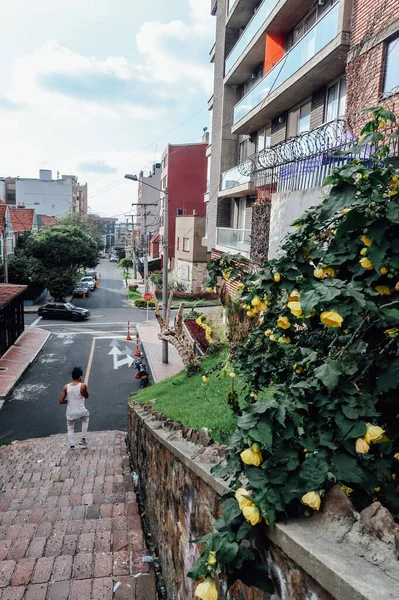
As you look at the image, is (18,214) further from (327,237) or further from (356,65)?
(327,237)

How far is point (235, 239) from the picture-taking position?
16516 millimetres

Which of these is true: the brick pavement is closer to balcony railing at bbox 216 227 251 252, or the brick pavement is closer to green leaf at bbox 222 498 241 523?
green leaf at bbox 222 498 241 523

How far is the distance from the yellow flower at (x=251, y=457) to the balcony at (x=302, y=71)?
9946 millimetres

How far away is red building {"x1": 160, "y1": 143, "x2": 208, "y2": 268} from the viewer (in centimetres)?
4444

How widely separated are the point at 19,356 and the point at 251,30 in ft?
52.2

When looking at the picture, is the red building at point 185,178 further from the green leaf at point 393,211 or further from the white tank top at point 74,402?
the green leaf at point 393,211

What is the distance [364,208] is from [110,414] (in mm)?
12478

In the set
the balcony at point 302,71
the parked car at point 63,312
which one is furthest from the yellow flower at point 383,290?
the parked car at point 63,312

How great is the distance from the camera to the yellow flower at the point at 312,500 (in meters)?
2.26

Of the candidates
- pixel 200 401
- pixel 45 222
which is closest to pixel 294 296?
pixel 200 401

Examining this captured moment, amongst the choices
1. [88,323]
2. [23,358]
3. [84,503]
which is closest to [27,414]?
[23,358]

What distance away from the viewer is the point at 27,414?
13.7 metres

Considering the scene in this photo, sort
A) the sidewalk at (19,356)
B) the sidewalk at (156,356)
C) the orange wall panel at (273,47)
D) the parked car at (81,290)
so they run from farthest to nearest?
the parked car at (81,290) < the sidewalk at (156,356) < the sidewalk at (19,356) < the orange wall panel at (273,47)

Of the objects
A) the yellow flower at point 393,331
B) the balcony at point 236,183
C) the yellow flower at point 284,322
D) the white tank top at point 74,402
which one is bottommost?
the white tank top at point 74,402
